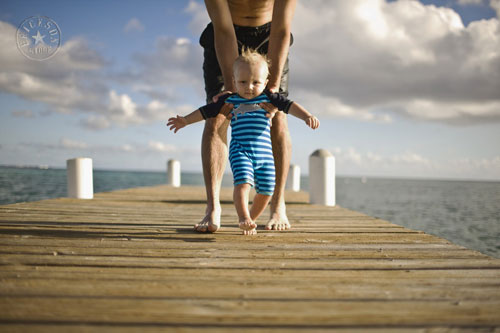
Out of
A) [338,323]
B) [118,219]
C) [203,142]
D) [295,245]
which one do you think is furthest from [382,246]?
[118,219]

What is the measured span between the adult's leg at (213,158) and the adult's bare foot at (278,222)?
0.47m

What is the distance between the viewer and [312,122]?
2.42m

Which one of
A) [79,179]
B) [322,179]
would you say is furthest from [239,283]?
[79,179]

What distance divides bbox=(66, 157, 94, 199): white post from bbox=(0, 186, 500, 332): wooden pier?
3186 mm

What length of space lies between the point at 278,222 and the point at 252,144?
718 mm

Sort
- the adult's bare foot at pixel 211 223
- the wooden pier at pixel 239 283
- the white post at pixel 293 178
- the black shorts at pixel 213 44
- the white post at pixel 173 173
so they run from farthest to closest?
the white post at pixel 173 173
the white post at pixel 293 178
the black shorts at pixel 213 44
the adult's bare foot at pixel 211 223
the wooden pier at pixel 239 283

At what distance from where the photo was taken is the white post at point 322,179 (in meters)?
5.38

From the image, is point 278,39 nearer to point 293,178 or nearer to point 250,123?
point 250,123

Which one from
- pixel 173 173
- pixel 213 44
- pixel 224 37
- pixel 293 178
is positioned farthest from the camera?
pixel 173 173

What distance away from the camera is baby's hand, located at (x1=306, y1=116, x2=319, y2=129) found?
2.41 metres

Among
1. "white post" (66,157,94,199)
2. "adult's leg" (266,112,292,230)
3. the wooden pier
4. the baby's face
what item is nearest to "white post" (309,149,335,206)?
"adult's leg" (266,112,292,230)

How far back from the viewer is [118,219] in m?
3.28

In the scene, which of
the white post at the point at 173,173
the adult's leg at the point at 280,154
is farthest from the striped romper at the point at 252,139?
the white post at the point at 173,173

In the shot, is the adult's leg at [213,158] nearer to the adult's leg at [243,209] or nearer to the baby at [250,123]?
the baby at [250,123]
